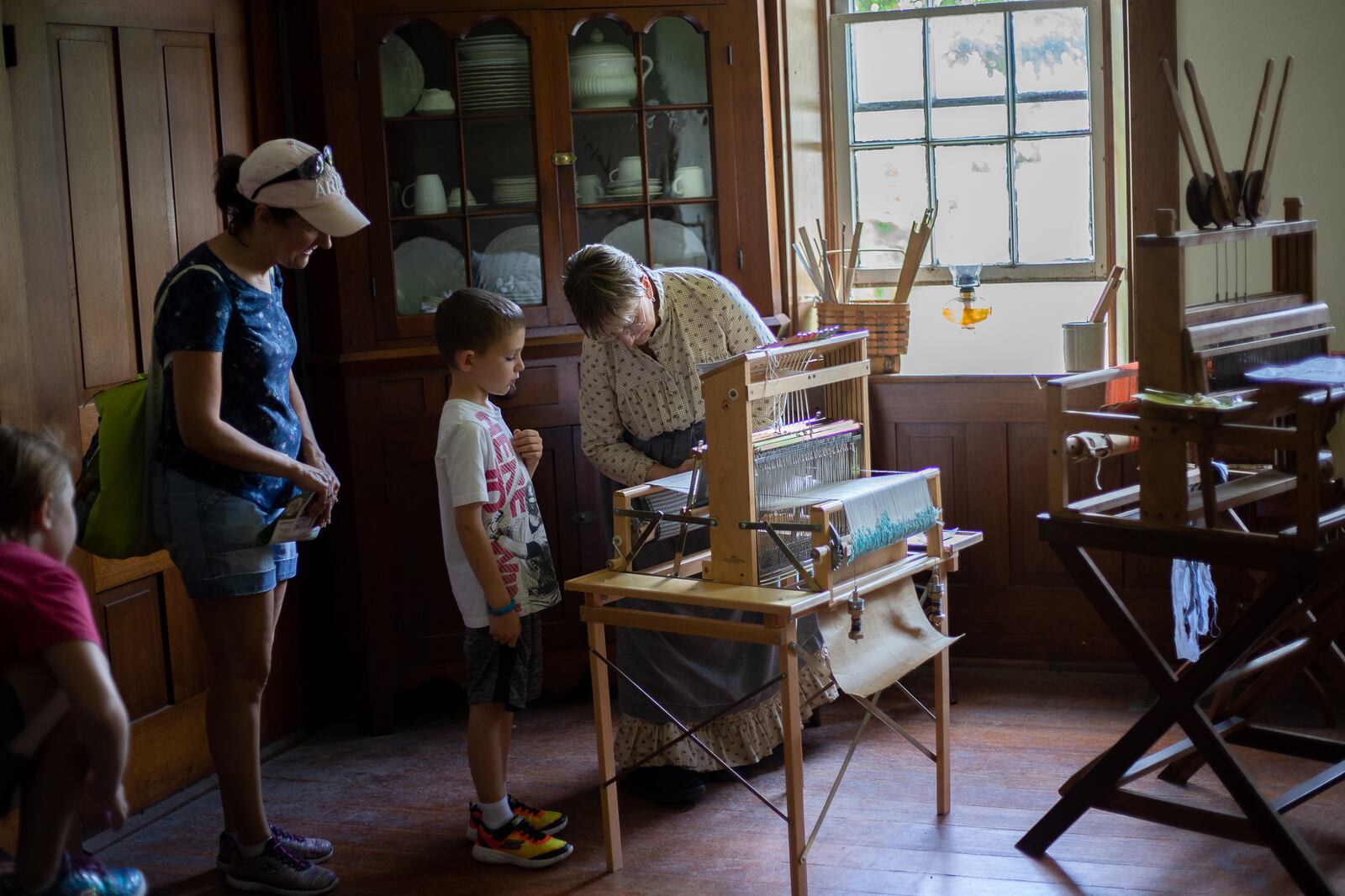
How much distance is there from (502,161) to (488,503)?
4.44 feet

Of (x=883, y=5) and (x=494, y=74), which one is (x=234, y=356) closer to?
(x=494, y=74)

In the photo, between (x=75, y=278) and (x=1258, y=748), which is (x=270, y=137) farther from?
(x=1258, y=748)

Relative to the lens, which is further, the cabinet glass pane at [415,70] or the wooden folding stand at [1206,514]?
the cabinet glass pane at [415,70]

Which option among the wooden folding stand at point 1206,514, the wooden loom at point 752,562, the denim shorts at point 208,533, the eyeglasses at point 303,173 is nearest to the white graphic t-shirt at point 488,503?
the wooden loom at point 752,562

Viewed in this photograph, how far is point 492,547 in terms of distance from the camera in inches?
111

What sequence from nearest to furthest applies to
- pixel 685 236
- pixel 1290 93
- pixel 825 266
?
pixel 1290 93, pixel 685 236, pixel 825 266

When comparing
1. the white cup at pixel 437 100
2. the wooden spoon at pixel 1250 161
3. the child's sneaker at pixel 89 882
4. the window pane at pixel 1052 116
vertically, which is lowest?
the child's sneaker at pixel 89 882

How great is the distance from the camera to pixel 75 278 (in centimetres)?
Answer: 310

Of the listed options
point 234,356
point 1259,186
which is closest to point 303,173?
point 234,356

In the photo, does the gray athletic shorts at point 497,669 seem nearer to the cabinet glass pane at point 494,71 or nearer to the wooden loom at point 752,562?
the wooden loom at point 752,562

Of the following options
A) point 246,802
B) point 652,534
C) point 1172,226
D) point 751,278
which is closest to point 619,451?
point 652,534

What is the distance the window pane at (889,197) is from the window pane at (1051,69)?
1.13 ft

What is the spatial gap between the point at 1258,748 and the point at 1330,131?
65.2 inches

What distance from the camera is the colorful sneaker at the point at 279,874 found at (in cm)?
283
